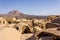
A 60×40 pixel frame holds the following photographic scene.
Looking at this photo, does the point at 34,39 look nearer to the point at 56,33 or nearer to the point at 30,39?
the point at 30,39

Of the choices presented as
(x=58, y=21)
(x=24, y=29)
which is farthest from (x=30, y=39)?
(x=24, y=29)

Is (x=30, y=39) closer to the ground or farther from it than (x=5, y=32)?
closer to the ground

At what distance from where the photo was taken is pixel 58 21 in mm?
9664

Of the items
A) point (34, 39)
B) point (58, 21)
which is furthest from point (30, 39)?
point (58, 21)

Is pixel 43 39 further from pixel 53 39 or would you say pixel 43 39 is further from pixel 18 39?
pixel 18 39

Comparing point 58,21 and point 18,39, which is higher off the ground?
point 58,21

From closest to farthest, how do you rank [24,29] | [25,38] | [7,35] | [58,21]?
[7,35]
[25,38]
[58,21]
[24,29]

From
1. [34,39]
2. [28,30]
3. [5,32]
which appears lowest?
[28,30]

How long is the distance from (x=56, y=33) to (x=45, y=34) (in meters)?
0.70

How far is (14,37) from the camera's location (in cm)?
697

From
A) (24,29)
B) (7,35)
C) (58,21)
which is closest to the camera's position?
(7,35)

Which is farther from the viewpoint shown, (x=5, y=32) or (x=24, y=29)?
(x=24, y=29)

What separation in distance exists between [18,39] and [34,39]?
979 mm

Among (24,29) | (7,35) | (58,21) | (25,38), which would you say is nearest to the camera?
(7,35)
